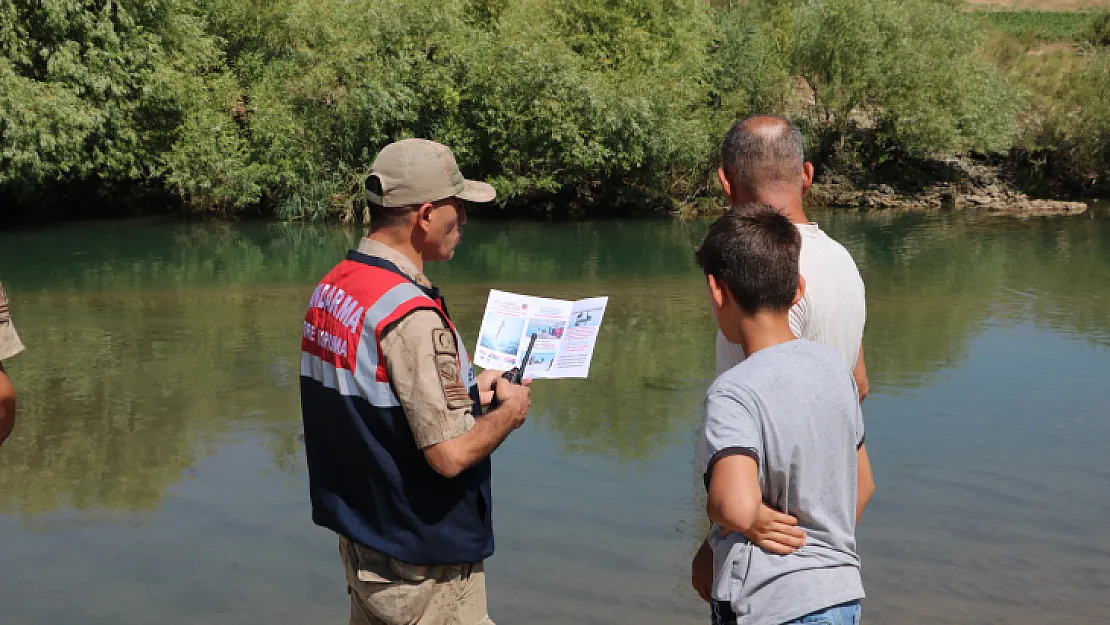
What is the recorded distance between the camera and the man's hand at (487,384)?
3.54m

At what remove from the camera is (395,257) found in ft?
10.6

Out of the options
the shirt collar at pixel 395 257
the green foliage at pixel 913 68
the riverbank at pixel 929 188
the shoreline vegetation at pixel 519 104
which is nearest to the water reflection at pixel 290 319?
the shoreline vegetation at pixel 519 104

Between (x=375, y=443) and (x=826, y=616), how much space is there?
4.18 feet

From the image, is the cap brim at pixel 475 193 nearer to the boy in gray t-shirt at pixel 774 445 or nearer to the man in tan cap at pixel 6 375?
the boy in gray t-shirt at pixel 774 445

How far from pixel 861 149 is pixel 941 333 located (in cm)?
2269

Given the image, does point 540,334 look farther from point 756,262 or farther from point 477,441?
point 756,262

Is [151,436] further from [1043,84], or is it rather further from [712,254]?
[1043,84]

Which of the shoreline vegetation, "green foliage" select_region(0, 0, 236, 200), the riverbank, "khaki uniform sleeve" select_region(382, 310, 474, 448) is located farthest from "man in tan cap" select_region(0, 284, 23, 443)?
the riverbank

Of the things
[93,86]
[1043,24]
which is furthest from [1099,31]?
[93,86]

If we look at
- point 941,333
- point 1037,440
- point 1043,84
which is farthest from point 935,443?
point 1043,84

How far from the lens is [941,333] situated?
41.0 feet

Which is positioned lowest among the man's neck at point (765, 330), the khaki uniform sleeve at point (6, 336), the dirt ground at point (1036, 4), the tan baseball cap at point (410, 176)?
the khaki uniform sleeve at point (6, 336)

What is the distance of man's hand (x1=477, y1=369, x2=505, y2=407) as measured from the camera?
354 centimetres

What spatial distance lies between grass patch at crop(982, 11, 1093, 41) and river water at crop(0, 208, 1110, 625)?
32.3 metres
